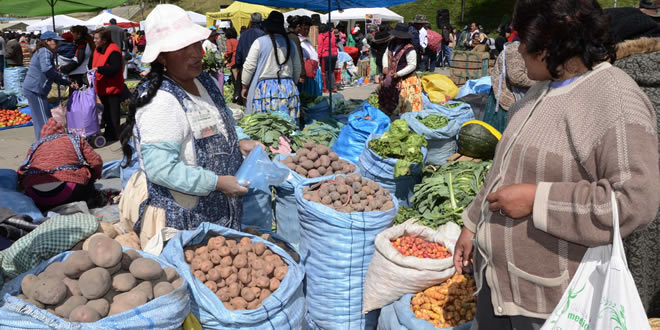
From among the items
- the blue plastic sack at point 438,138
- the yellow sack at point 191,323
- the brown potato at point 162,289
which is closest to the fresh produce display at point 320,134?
the blue plastic sack at point 438,138

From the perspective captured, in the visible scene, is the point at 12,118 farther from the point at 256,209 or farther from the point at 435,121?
the point at 435,121

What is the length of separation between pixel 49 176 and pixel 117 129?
13.0 ft

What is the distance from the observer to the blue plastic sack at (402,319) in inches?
97.6

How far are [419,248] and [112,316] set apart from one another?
5.86 feet

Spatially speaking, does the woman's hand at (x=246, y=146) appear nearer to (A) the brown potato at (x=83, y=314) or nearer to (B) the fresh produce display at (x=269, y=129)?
(A) the brown potato at (x=83, y=314)

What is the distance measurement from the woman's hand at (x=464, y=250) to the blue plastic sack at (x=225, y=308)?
806 mm

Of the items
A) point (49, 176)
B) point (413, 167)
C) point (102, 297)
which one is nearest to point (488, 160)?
point (413, 167)

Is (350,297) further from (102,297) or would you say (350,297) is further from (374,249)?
(102,297)

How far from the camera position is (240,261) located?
2.37 metres

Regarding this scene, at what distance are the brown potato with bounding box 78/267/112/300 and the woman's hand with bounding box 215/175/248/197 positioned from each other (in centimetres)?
62

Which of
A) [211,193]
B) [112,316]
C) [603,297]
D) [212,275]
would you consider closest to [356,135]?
[211,193]

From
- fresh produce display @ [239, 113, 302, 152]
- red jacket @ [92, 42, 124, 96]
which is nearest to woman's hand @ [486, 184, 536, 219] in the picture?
fresh produce display @ [239, 113, 302, 152]

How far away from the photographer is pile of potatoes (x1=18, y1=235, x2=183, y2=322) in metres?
1.77

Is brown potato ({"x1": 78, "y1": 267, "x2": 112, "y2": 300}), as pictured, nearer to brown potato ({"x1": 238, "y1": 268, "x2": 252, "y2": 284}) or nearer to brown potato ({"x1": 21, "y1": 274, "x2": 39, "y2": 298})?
brown potato ({"x1": 21, "y1": 274, "x2": 39, "y2": 298})
